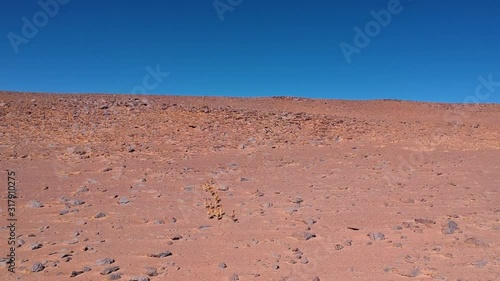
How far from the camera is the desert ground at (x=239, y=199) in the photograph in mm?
4766

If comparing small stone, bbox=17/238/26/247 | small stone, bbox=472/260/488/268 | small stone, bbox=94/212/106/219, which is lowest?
small stone, bbox=472/260/488/268

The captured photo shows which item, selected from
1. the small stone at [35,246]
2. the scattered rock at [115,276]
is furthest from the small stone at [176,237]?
the small stone at [35,246]

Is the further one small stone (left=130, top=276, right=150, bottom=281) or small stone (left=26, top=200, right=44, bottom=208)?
small stone (left=26, top=200, right=44, bottom=208)

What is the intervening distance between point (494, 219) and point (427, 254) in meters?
2.05

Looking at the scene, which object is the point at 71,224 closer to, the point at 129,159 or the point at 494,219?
the point at 129,159

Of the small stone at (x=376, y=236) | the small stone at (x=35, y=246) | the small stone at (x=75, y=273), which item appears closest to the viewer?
the small stone at (x=75, y=273)

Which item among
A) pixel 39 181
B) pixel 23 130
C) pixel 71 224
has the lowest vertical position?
pixel 71 224

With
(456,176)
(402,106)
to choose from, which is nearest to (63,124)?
(456,176)

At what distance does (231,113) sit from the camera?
55.4ft

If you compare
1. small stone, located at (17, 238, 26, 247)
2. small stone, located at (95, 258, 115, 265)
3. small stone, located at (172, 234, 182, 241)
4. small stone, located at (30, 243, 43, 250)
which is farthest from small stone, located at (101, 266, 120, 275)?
small stone, located at (17, 238, 26, 247)

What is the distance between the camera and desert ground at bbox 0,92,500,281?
4766mm

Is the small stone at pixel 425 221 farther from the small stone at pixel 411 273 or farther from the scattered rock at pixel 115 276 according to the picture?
the scattered rock at pixel 115 276

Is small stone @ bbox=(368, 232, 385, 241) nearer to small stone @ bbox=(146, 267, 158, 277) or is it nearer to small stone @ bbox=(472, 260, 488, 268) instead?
small stone @ bbox=(472, 260, 488, 268)

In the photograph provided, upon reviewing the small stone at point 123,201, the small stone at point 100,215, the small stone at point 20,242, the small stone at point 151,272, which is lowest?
the small stone at point 151,272
